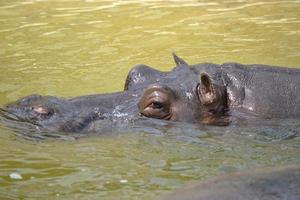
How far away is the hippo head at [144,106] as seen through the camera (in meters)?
5.30

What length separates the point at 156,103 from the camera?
542 cm

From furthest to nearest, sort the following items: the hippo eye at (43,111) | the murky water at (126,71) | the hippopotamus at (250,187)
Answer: the hippo eye at (43,111)
the murky water at (126,71)
the hippopotamus at (250,187)

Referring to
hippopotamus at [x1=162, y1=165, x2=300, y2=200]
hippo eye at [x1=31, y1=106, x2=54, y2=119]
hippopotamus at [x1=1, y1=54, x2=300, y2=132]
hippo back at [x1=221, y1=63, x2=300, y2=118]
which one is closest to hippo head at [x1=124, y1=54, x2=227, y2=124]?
hippopotamus at [x1=1, y1=54, x2=300, y2=132]

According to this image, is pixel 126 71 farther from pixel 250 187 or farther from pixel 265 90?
pixel 250 187

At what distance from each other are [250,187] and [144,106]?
2574 millimetres

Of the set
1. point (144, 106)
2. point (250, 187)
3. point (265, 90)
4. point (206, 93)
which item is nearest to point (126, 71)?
point (144, 106)

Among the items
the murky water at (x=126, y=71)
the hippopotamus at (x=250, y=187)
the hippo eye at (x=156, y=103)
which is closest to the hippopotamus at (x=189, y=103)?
the hippo eye at (x=156, y=103)

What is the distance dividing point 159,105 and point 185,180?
1.13 metres

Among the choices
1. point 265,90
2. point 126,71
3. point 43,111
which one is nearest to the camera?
point 43,111

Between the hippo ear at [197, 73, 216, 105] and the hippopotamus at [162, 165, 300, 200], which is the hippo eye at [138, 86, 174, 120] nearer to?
the hippo ear at [197, 73, 216, 105]

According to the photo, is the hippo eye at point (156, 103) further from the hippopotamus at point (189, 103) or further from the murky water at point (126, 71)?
the murky water at point (126, 71)

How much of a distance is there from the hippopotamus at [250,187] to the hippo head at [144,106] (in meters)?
2.15

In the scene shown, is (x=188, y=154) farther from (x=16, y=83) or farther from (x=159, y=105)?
(x=16, y=83)

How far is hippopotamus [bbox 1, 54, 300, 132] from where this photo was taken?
534 centimetres
